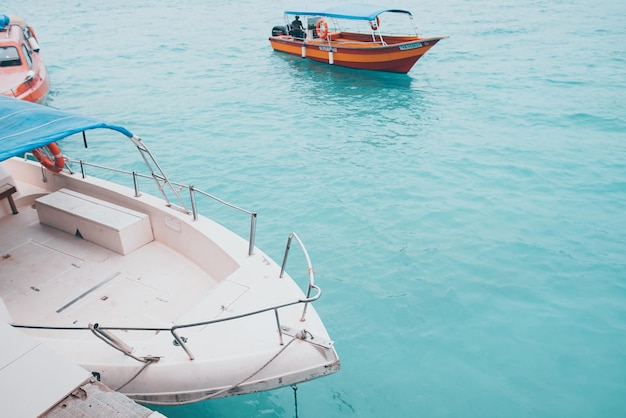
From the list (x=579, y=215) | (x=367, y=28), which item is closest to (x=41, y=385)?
(x=579, y=215)

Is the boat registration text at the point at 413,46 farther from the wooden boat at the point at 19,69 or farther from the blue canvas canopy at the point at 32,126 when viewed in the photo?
the blue canvas canopy at the point at 32,126

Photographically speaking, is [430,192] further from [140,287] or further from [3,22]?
[3,22]

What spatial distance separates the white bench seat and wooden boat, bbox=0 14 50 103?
826 centimetres

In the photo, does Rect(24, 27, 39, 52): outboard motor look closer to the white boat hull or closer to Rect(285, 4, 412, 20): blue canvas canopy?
Rect(285, 4, 412, 20): blue canvas canopy

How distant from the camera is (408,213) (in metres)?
9.88

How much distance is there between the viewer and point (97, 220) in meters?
6.41

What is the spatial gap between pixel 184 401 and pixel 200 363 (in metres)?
0.45

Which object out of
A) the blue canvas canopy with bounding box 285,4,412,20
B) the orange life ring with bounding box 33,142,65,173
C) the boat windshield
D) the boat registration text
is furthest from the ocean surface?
the orange life ring with bounding box 33,142,65,173

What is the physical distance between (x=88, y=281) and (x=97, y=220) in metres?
0.88

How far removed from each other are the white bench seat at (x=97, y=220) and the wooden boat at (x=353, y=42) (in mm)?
13669

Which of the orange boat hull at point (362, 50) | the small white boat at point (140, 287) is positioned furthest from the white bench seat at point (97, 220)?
the orange boat hull at point (362, 50)

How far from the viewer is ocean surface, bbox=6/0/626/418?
20.4ft

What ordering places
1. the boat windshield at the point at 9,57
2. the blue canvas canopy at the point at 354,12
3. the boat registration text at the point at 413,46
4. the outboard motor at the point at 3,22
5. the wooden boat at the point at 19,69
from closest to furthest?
the wooden boat at the point at 19,69 < the boat windshield at the point at 9,57 < the outboard motor at the point at 3,22 < the boat registration text at the point at 413,46 < the blue canvas canopy at the point at 354,12

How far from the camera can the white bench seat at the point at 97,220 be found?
6.39 meters
